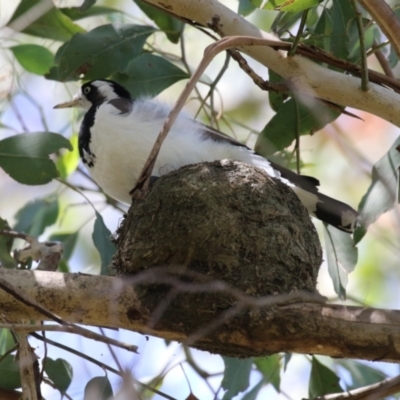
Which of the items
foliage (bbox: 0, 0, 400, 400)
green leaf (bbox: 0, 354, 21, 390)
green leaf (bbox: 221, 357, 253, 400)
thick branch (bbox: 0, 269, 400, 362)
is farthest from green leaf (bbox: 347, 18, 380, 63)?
green leaf (bbox: 0, 354, 21, 390)

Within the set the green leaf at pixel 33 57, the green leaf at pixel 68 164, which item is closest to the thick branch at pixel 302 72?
the green leaf at pixel 33 57

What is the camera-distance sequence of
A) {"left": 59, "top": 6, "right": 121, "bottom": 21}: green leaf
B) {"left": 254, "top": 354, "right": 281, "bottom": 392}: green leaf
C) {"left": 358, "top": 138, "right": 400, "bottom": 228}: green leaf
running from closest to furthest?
{"left": 358, "top": 138, "right": 400, "bottom": 228}: green leaf < {"left": 254, "top": 354, "right": 281, "bottom": 392}: green leaf < {"left": 59, "top": 6, "right": 121, "bottom": 21}: green leaf

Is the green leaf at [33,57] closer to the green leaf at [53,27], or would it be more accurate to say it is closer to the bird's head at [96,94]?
the green leaf at [53,27]

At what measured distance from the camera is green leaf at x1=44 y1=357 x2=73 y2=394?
2473 millimetres

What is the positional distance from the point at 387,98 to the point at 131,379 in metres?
1.19

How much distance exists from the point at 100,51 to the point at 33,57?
0.48 meters

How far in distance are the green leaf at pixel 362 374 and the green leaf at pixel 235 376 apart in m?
0.48

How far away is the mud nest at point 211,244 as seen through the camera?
7.18ft

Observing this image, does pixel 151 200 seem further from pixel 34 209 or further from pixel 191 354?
pixel 34 209

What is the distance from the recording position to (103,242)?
308 centimetres

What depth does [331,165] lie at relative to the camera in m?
4.22

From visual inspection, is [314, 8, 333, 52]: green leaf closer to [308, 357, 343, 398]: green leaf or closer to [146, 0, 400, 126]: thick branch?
[146, 0, 400, 126]: thick branch

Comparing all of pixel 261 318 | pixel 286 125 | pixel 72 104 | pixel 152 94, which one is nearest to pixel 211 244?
pixel 261 318

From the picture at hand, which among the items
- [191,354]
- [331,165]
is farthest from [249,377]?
[331,165]
